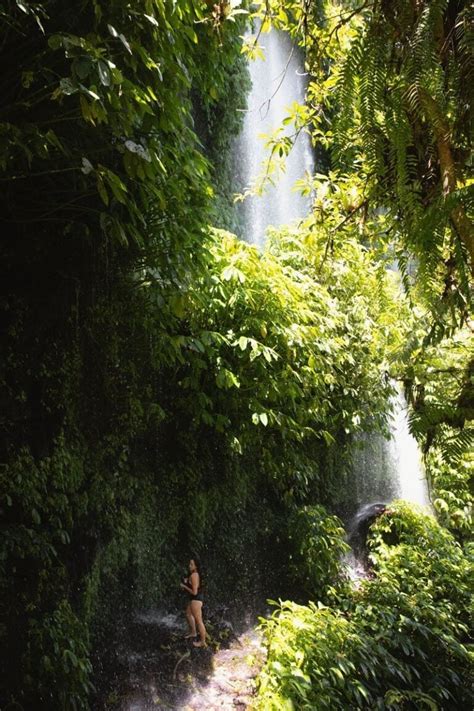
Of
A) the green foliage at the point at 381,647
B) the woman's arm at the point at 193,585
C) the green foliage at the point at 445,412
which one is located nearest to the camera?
the green foliage at the point at 445,412

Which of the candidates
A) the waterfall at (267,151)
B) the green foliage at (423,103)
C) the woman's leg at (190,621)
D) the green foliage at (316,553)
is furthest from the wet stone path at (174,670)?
the waterfall at (267,151)

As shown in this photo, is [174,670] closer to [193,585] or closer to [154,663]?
[154,663]

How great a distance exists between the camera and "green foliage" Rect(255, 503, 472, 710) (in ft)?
13.5

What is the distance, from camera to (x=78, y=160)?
10.1 ft

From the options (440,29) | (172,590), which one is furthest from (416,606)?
(440,29)

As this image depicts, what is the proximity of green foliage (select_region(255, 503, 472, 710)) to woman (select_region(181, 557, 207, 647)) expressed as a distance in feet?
2.13

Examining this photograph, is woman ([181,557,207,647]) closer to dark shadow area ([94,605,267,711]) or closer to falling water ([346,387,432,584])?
dark shadow area ([94,605,267,711])

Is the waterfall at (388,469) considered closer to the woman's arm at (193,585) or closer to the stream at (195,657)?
the stream at (195,657)

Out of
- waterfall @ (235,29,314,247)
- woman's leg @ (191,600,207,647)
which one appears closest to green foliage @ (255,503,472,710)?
woman's leg @ (191,600,207,647)

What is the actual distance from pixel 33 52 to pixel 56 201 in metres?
0.89

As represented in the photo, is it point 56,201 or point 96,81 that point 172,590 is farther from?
point 96,81

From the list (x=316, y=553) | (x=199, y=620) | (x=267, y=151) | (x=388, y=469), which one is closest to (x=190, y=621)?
(x=199, y=620)

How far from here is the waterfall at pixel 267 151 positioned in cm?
1054

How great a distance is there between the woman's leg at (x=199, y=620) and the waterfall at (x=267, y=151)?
6.81 m
